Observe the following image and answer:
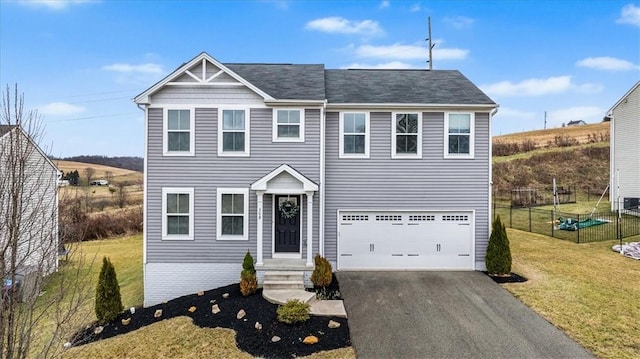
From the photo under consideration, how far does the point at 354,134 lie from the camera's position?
12414 mm

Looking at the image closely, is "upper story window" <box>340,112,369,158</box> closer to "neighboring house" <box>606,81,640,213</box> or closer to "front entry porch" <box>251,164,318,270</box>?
"front entry porch" <box>251,164,318,270</box>

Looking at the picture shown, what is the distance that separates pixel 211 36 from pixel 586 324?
2311cm

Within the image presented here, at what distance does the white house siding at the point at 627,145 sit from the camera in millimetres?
20141

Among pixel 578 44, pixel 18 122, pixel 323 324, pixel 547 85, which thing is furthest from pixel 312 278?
pixel 547 85

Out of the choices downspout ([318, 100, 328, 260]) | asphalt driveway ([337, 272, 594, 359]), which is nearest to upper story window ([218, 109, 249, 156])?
downspout ([318, 100, 328, 260])

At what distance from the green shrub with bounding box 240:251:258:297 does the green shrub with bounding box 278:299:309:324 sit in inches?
79.0

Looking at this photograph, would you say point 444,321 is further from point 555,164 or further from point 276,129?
point 555,164

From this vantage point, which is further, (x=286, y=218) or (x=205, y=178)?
(x=286, y=218)

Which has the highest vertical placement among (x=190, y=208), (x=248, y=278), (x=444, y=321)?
(x=190, y=208)

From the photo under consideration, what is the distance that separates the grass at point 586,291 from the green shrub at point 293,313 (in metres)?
5.95

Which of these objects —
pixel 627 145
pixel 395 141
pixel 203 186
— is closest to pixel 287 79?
pixel 395 141

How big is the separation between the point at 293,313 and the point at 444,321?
3.70m

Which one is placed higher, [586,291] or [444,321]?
[586,291]

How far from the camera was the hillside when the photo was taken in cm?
2978
